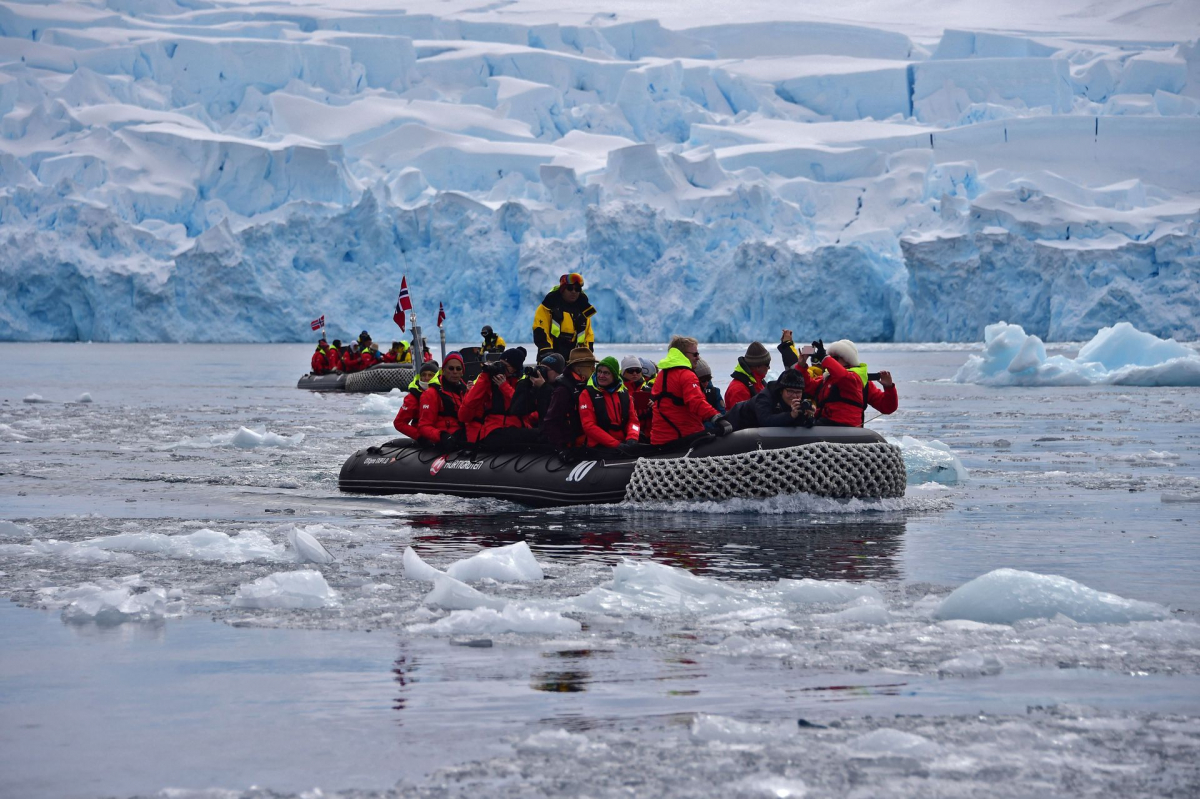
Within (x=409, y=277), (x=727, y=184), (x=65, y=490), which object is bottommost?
(x=65, y=490)

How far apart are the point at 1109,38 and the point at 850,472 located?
118 m

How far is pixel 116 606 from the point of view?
6.13 m

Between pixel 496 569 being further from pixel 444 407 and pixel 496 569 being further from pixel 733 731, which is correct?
pixel 444 407

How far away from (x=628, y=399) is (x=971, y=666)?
17.9ft

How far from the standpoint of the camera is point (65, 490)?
11602 mm

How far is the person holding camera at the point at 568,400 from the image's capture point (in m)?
10.1

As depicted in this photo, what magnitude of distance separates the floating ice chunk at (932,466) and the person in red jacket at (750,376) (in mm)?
1810

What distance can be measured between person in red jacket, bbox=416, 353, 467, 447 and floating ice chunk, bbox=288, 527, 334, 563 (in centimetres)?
360

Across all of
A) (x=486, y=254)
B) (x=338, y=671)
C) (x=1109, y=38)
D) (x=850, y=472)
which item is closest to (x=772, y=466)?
(x=850, y=472)

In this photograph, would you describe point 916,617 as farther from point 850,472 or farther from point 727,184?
point 727,184

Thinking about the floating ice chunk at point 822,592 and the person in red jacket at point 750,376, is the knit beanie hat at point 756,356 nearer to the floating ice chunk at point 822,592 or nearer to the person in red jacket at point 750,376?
the person in red jacket at point 750,376

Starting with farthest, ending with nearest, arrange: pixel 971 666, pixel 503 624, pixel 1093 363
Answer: pixel 1093 363, pixel 503 624, pixel 971 666

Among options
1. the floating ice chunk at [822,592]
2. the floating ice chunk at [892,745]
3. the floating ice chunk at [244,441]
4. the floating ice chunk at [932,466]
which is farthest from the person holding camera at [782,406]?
the floating ice chunk at [244,441]

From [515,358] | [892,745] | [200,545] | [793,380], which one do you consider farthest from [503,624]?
[515,358]
